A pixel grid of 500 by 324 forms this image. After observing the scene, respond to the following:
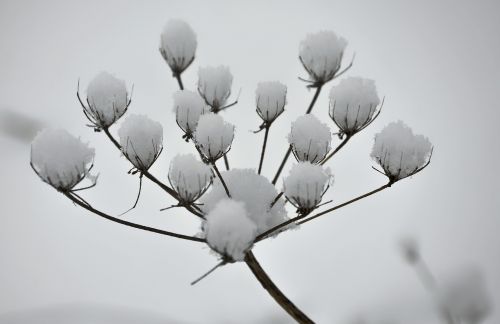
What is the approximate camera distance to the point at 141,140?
222cm

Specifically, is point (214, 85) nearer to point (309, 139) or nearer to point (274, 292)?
point (309, 139)

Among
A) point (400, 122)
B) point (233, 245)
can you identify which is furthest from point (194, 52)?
point (233, 245)

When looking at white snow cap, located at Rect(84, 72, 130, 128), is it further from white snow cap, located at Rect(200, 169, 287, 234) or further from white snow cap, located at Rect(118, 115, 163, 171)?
white snow cap, located at Rect(200, 169, 287, 234)

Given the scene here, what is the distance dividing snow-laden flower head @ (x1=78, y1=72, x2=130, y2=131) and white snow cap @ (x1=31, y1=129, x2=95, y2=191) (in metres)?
0.28

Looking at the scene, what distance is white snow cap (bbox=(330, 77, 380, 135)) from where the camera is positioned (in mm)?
2383

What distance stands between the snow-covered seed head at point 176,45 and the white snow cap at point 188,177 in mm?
764

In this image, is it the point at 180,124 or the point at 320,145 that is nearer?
the point at 320,145

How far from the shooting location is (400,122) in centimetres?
232

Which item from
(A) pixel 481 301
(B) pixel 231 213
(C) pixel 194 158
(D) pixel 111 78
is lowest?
(A) pixel 481 301

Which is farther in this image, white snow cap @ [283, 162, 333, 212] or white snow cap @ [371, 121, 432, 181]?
white snow cap @ [371, 121, 432, 181]

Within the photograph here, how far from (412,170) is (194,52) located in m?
1.36

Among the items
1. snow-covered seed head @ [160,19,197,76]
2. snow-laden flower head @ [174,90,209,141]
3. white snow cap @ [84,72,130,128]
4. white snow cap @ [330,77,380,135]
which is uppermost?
snow-covered seed head @ [160,19,197,76]

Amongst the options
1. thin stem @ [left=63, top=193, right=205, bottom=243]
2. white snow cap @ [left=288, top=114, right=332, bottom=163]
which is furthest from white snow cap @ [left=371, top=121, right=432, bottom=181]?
thin stem @ [left=63, top=193, right=205, bottom=243]

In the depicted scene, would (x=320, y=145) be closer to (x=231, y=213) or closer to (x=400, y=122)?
(x=400, y=122)
